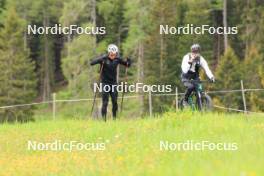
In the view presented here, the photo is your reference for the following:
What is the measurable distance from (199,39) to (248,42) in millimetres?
4870

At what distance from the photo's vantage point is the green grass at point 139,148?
9.42 metres

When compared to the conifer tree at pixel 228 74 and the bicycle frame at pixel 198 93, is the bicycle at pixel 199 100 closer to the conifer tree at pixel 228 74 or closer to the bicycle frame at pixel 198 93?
the bicycle frame at pixel 198 93

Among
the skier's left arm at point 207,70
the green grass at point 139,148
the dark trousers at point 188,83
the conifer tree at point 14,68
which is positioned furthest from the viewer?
the conifer tree at point 14,68

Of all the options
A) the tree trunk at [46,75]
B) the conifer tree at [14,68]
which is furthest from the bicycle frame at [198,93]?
the tree trunk at [46,75]

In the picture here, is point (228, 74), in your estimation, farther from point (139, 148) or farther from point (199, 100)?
point (139, 148)

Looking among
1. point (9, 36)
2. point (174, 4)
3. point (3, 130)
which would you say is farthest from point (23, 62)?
point (3, 130)

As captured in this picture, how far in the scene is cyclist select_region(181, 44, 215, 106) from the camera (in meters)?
16.6

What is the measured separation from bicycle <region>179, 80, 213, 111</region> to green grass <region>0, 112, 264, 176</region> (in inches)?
43.8

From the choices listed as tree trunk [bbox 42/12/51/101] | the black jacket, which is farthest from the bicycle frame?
tree trunk [bbox 42/12/51/101]

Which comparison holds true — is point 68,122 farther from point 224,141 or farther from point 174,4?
point 174,4

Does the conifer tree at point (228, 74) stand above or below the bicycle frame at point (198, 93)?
above

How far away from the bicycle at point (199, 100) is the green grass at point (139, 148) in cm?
111

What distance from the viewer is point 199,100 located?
16922 mm

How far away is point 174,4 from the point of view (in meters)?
61.1
